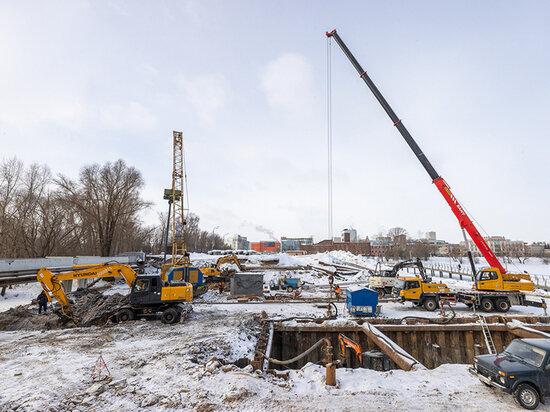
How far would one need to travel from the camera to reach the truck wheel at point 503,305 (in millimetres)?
17844

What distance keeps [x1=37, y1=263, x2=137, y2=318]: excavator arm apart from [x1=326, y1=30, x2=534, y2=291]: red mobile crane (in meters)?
20.9

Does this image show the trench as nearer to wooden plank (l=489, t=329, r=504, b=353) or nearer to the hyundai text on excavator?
wooden plank (l=489, t=329, r=504, b=353)

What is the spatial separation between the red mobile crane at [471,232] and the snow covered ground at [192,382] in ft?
40.6

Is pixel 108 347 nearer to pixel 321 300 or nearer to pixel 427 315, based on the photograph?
pixel 321 300

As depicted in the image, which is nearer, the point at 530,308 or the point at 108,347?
the point at 108,347

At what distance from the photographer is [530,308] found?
19.2 metres

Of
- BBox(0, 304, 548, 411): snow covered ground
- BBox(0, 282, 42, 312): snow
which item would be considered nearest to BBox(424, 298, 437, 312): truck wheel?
BBox(0, 304, 548, 411): snow covered ground

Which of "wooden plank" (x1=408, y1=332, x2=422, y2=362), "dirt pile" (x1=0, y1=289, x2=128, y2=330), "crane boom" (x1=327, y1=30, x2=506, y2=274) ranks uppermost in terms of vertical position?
"crane boom" (x1=327, y1=30, x2=506, y2=274)

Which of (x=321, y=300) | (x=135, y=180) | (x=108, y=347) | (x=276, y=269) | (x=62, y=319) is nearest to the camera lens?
(x=108, y=347)

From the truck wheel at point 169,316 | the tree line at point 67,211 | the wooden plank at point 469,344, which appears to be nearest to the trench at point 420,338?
the wooden plank at point 469,344

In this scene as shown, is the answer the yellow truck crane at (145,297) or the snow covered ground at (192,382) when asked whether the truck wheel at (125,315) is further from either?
the snow covered ground at (192,382)

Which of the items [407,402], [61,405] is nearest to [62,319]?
[61,405]

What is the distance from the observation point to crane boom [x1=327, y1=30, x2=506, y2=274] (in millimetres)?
18906

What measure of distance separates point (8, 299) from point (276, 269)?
28.7m
